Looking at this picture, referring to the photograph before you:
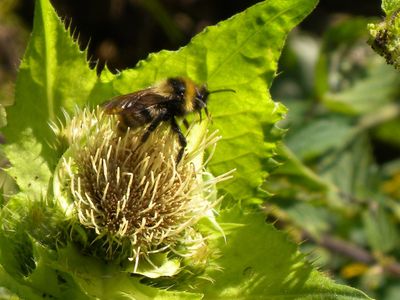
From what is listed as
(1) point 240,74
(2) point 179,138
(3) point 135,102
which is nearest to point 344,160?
(1) point 240,74

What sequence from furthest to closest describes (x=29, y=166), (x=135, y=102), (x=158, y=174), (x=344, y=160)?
(x=344, y=160)
(x=29, y=166)
(x=158, y=174)
(x=135, y=102)

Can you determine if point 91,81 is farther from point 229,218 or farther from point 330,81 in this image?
point 330,81

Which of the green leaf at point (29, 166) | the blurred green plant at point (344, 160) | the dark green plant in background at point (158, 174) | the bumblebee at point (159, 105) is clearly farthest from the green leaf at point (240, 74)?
the blurred green plant at point (344, 160)

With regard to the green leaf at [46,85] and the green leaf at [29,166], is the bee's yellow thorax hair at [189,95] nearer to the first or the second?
the green leaf at [46,85]

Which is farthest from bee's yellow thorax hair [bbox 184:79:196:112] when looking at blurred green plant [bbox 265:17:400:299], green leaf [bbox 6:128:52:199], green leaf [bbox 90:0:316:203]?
blurred green plant [bbox 265:17:400:299]

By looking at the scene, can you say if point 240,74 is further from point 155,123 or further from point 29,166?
point 29,166
